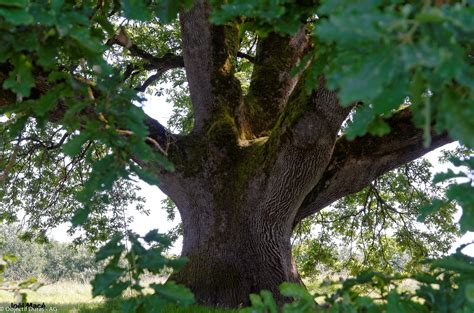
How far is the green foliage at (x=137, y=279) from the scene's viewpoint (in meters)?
1.67

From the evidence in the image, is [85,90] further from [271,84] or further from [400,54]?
[271,84]

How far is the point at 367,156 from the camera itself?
4.91 meters

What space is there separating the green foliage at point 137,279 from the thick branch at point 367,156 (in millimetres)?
3366

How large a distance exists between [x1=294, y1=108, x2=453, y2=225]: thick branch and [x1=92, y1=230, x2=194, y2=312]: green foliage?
→ 3.37 m

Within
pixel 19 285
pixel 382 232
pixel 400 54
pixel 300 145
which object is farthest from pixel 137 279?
pixel 382 232

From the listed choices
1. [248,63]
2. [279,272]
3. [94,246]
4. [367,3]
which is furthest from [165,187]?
[367,3]

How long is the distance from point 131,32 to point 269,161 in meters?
4.87

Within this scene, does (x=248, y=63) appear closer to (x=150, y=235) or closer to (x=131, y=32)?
(x=131, y=32)

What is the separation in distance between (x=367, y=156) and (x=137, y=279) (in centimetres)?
367

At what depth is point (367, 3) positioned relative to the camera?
40.0 inches

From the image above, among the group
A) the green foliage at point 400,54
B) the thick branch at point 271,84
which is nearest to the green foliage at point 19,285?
the green foliage at point 400,54

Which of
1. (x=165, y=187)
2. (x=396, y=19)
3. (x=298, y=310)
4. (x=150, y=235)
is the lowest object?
(x=298, y=310)

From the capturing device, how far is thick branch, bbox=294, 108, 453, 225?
181 inches

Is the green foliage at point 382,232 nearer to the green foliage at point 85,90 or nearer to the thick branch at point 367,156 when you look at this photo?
the thick branch at point 367,156
